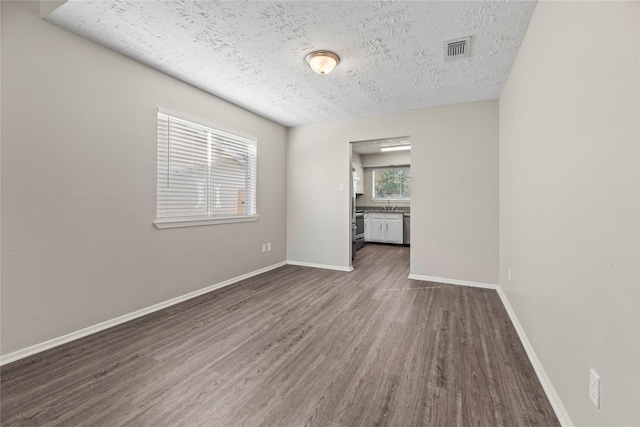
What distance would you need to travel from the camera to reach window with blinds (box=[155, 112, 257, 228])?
2.87 m

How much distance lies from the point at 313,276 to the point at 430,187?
2.17 meters

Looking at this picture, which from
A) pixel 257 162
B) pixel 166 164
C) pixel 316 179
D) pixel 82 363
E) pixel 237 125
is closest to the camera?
pixel 82 363

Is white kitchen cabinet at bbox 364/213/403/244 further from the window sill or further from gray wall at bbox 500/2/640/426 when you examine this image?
gray wall at bbox 500/2/640/426

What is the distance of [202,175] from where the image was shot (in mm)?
3275

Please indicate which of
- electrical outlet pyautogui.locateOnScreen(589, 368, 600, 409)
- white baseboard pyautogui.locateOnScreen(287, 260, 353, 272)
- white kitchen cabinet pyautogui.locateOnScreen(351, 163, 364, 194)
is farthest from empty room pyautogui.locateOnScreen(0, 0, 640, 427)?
white kitchen cabinet pyautogui.locateOnScreen(351, 163, 364, 194)

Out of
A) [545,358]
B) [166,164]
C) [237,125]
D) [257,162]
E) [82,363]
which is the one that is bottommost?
[82,363]

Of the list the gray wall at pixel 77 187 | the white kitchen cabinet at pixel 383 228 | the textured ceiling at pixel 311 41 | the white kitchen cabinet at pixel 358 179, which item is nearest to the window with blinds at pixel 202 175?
the gray wall at pixel 77 187

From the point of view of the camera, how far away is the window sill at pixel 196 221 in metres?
2.82

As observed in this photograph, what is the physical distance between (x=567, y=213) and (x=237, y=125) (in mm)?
3662

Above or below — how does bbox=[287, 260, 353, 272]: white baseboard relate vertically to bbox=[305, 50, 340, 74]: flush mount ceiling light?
below

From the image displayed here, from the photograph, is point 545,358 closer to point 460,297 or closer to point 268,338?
point 460,297

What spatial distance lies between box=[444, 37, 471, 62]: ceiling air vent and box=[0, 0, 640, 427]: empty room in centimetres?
4

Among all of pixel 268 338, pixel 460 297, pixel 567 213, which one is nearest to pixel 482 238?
pixel 460 297

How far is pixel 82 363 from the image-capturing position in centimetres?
185
